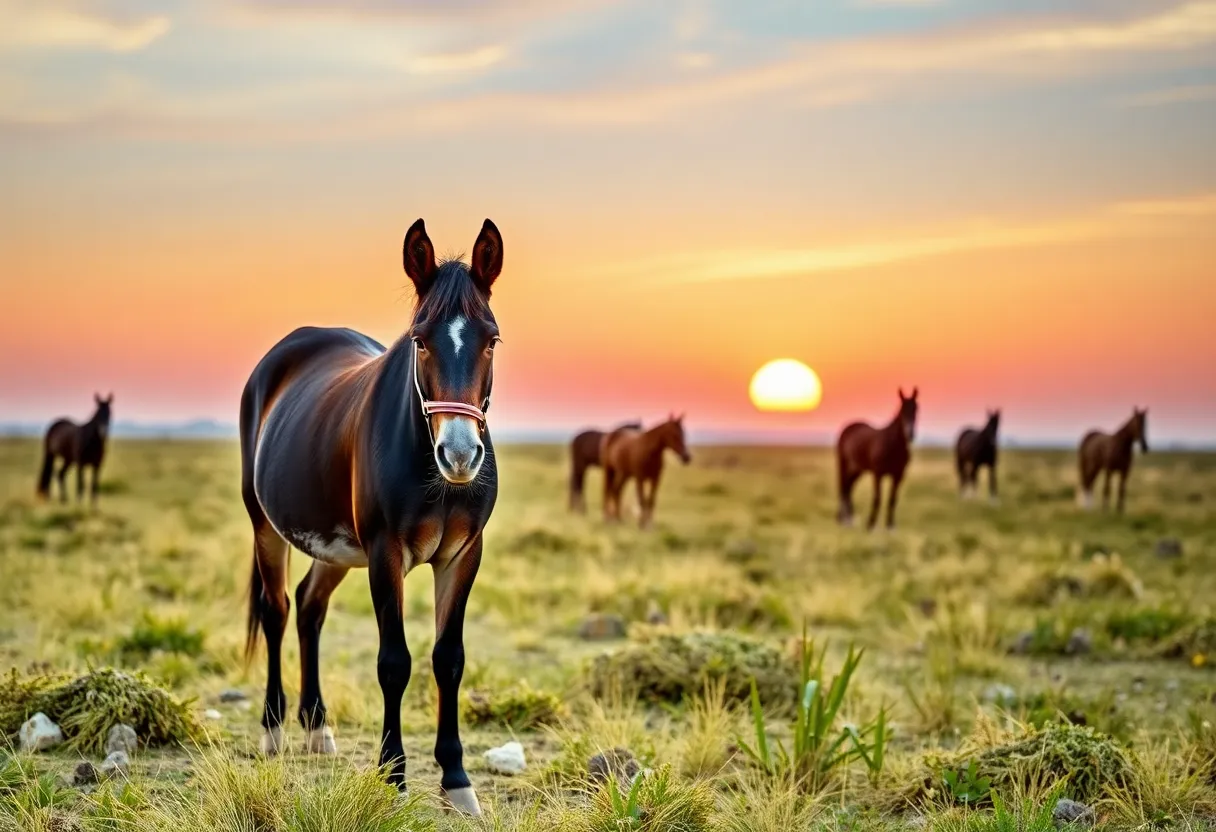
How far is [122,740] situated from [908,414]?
21959 mm

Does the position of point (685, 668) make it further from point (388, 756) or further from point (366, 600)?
point (366, 600)

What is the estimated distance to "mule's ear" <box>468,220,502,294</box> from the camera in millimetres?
5406

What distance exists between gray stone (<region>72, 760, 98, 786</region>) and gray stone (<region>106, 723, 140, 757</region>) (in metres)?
0.60

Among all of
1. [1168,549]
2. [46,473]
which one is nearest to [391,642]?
[1168,549]

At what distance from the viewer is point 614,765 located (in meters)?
6.11

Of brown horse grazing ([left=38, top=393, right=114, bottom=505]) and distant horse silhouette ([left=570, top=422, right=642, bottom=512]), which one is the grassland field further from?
distant horse silhouette ([left=570, top=422, right=642, bottom=512])

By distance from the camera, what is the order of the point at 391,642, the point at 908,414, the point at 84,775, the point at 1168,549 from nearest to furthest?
the point at 391,642, the point at 84,775, the point at 1168,549, the point at 908,414

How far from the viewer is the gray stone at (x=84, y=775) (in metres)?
Result: 6.00

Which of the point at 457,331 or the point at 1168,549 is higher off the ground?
the point at 457,331

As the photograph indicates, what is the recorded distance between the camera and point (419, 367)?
208 inches

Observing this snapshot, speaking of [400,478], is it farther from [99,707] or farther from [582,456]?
[582,456]

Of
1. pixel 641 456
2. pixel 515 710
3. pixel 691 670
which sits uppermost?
pixel 641 456

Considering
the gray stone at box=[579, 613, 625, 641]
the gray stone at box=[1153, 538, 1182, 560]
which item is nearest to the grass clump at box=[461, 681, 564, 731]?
the gray stone at box=[579, 613, 625, 641]

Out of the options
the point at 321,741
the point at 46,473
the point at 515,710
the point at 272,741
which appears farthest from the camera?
the point at 46,473
